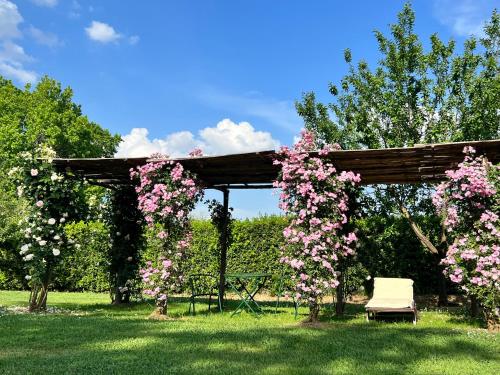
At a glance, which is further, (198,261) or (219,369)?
(198,261)

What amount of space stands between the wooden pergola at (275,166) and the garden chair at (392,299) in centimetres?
199

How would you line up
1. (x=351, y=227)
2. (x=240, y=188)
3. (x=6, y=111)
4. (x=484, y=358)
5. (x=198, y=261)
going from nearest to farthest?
1. (x=484, y=358)
2. (x=351, y=227)
3. (x=240, y=188)
4. (x=198, y=261)
5. (x=6, y=111)

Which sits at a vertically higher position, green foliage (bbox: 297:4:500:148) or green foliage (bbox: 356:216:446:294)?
green foliage (bbox: 297:4:500:148)

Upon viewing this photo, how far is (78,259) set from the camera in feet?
50.6

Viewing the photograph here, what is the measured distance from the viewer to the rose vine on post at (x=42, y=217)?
915cm

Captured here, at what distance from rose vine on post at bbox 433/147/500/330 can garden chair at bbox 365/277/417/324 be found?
41.0 inches

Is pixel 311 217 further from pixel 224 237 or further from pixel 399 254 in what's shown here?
pixel 399 254

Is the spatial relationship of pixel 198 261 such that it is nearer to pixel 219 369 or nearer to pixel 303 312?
pixel 303 312

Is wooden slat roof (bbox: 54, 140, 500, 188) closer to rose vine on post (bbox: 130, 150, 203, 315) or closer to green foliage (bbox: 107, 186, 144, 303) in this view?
rose vine on post (bbox: 130, 150, 203, 315)

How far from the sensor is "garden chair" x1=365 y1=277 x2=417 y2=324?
787 cm

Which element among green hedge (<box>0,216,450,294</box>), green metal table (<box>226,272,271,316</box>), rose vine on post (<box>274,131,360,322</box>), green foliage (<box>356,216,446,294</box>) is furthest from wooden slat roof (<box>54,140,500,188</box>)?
green foliage (<box>356,216,446,294</box>)

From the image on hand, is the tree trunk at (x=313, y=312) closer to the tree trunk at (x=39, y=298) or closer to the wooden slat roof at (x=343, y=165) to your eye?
the wooden slat roof at (x=343, y=165)

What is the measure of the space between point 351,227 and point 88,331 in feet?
16.2

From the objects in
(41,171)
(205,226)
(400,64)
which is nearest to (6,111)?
(205,226)
